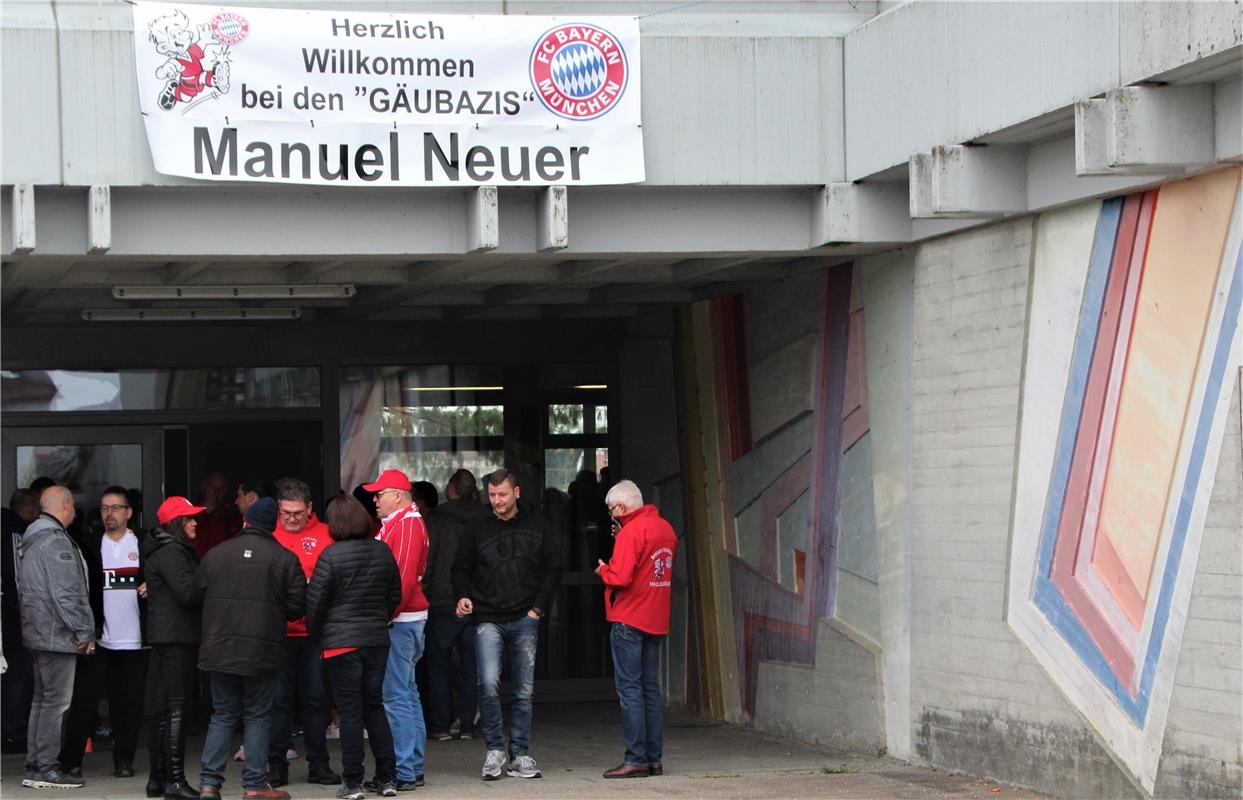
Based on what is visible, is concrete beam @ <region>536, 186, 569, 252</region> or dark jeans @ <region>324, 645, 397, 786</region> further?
concrete beam @ <region>536, 186, 569, 252</region>

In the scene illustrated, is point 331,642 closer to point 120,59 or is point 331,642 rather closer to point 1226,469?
point 120,59

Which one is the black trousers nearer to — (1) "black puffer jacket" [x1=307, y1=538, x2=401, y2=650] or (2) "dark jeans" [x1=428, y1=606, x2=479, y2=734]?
(1) "black puffer jacket" [x1=307, y1=538, x2=401, y2=650]

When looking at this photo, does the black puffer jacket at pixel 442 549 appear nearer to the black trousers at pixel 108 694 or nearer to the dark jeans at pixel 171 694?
the black trousers at pixel 108 694

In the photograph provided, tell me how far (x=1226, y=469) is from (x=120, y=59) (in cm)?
603

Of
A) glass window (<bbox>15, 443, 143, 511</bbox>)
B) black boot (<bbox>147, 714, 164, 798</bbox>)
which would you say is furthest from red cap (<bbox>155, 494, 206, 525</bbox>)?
glass window (<bbox>15, 443, 143, 511</bbox>)

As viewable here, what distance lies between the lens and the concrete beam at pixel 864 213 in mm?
9805

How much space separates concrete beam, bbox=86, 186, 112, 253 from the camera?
29.3 ft

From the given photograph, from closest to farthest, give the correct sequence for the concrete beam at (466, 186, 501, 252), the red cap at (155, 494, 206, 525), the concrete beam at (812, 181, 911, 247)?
the red cap at (155, 494, 206, 525) < the concrete beam at (466, 186, 501, 252) < the concrete beam at (812, 181, 911, 247)

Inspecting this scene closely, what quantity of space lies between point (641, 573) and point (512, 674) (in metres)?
0.99

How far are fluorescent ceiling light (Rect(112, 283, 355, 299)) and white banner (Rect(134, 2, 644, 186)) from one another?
210 cm

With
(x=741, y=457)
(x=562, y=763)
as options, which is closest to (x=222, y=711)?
(x=562, y=763)

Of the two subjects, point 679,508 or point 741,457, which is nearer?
point 741,457

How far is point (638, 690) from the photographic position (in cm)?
983

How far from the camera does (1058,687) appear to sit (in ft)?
28.0
